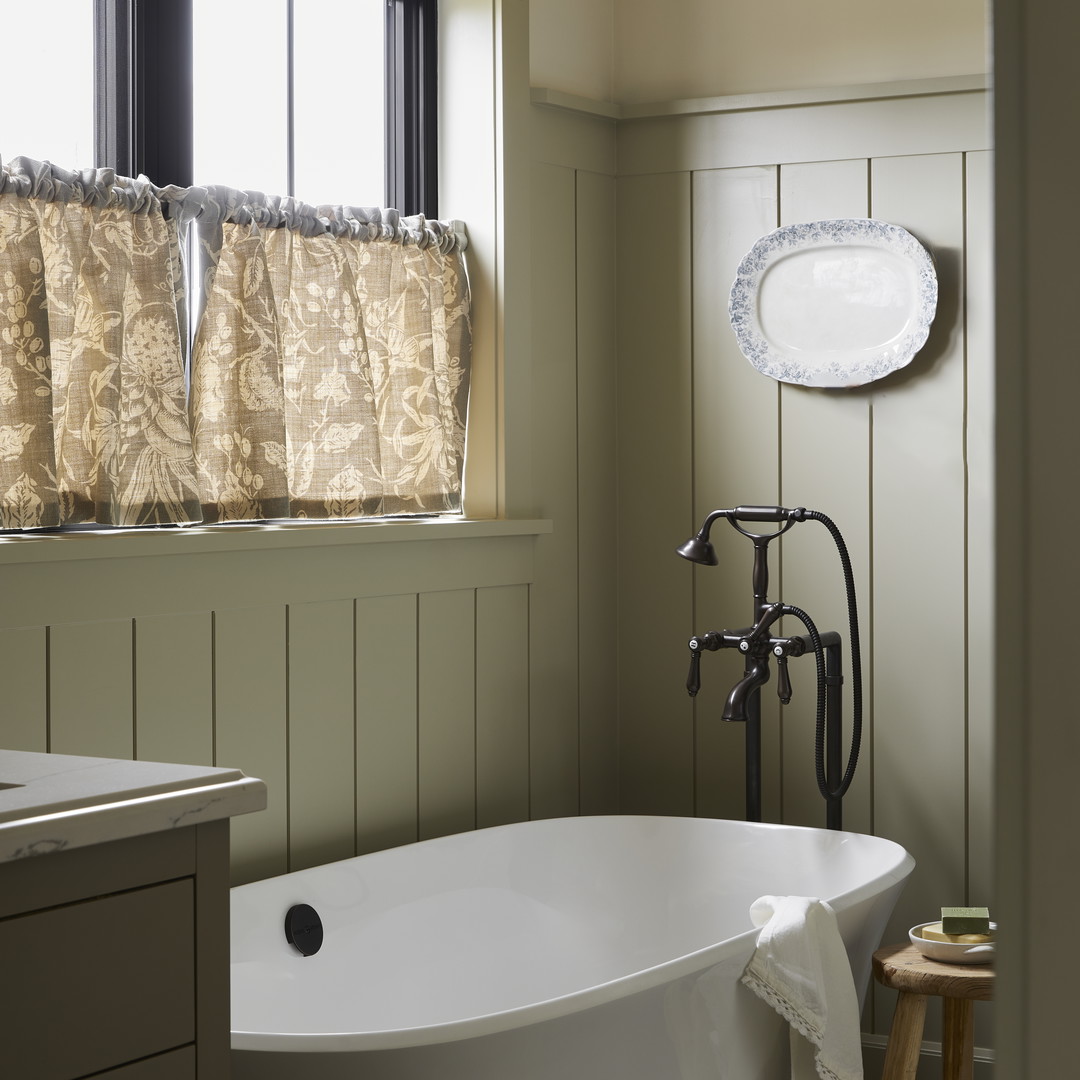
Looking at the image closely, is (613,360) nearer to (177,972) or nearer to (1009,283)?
(177,972)

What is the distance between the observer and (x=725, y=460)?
303 cm

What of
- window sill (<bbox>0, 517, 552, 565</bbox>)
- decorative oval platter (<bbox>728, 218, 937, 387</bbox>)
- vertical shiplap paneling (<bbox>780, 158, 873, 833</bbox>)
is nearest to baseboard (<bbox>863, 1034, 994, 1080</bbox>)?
vertical shiplap paneling (<bbox>780, 158, 873, 833</bbox>)

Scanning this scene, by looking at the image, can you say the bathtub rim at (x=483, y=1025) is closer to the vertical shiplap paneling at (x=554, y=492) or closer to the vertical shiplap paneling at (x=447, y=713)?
the vertical shiplap paneling at (x=447, y=713)

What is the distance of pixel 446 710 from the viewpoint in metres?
2.71

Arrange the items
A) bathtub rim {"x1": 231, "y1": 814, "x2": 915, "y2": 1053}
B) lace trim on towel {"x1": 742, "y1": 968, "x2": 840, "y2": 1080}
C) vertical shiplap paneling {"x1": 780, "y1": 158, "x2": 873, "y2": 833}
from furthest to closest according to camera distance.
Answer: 1. vertical shiplap paneling {"x1": 780, "y1": 158, "x2": 873, "y2": 833}
2. lace trim on towel {"x1": 742, "y1": 968, "x2": 840, "y2": 1080}
3. bathtub rim {"x1": 231, "y1": 814, "x2": 915, "y2": 1053}

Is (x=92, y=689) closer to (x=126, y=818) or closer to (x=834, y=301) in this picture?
(x=126, y=818)

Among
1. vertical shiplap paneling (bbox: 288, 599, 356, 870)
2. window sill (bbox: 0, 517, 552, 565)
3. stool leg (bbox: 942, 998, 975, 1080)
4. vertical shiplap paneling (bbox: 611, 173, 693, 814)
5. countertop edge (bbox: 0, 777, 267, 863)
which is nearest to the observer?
countertop edge (bbox: 0, 777, 267, 863)

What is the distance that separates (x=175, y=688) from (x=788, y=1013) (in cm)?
114

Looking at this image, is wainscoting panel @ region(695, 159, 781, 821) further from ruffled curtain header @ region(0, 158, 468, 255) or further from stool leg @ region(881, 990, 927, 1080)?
stool leg @ region(881, 990, 927, 1080)

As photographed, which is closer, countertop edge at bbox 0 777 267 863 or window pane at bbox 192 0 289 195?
countertop edge at bbox 0 777 267 863

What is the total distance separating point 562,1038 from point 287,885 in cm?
72

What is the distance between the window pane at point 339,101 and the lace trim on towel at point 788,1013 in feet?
5.78

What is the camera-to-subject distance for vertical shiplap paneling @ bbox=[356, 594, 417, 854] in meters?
2.52

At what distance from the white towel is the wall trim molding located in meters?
1.81
